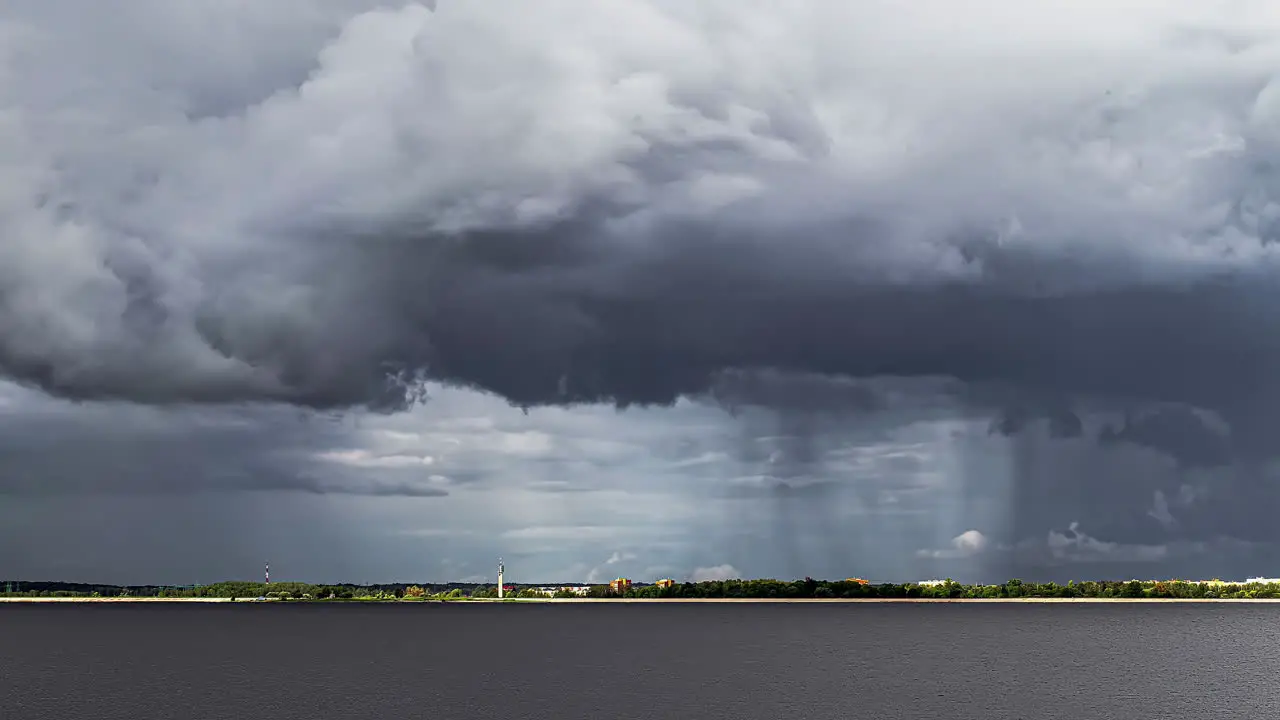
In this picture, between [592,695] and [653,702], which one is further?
[592,695]

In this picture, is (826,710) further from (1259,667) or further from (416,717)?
(1259,667)

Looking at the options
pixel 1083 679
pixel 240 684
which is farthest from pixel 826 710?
pixel 240 684

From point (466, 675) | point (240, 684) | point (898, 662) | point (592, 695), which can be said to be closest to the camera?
point (592, 695)

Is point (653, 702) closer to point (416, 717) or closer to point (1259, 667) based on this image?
point (416, 717)

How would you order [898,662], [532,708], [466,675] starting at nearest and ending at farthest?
[532,708]
[466,675]
[898,662]

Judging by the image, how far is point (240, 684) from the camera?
494ft

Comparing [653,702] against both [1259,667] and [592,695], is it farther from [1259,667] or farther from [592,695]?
[1259,667]

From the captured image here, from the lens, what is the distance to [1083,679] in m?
152

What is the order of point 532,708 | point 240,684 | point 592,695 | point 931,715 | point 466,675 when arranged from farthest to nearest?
1. point 466,675
2. point 240,684
3. point 592,695
4. point 532,708
5. point 931,715

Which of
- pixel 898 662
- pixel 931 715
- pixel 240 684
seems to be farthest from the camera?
pixel 898 662

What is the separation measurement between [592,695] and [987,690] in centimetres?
4749

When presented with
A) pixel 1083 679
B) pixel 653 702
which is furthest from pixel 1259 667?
pixel 653 702

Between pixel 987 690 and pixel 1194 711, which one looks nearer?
pixel 1194 711

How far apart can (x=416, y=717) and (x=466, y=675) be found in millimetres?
52661
